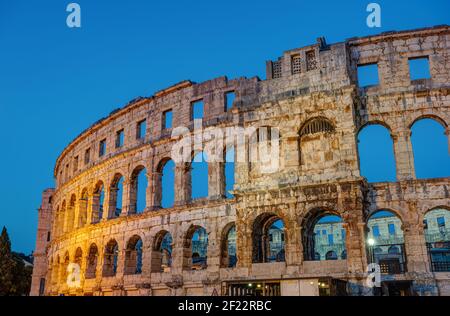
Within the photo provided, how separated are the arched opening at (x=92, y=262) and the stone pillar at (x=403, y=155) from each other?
61.5ft

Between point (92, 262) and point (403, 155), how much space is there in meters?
19.8

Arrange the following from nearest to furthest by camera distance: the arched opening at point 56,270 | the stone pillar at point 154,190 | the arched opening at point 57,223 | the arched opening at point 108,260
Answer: the stone pillar at point 154,190 < the arched opening at point 108,260 < the arched opening at point 56,270 < the arched opening at point 57,223

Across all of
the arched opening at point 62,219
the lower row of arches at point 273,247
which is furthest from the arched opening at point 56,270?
the arched opening at point 62,219

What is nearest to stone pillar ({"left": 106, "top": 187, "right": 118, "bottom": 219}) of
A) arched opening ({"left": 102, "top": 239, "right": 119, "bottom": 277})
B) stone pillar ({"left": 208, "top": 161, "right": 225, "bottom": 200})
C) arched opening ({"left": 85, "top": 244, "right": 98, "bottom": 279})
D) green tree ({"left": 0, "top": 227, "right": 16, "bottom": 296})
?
arched opening ({"left": 102, "top": 239, "right": 119, "bottom": 277})

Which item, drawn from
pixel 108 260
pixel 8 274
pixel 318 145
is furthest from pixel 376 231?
pixel 8 274

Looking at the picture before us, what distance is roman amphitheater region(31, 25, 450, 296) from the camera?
1708cm

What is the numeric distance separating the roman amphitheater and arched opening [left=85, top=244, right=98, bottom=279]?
598 millimetres

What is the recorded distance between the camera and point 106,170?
90.3ft

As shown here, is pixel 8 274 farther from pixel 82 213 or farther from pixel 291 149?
pixel 291 149

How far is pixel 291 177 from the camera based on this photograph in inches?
726

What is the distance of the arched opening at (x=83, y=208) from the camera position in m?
29.5

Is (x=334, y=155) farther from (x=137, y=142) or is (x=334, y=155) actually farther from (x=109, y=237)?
(x=109, y=237)

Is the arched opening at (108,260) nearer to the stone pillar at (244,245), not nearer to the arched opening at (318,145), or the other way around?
the stone pillar at (244,245)

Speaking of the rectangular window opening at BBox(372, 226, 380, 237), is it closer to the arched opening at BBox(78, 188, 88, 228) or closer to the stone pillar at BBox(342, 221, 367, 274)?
the stone pillar at BBox(342, 221, 367, 274)
